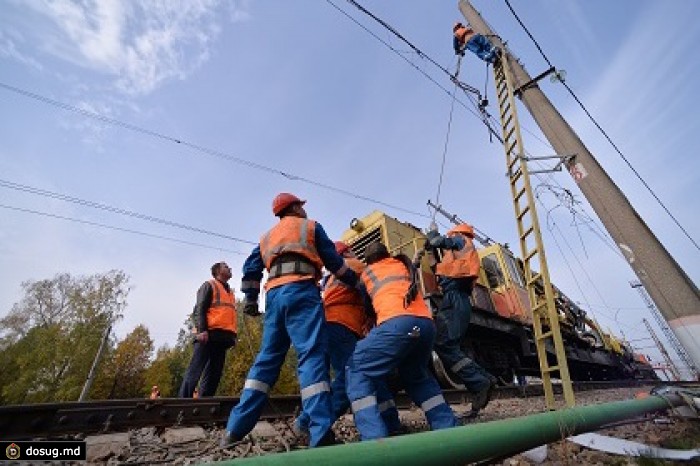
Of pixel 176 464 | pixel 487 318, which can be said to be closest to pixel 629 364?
pixel 487 318

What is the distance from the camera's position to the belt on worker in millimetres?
2846

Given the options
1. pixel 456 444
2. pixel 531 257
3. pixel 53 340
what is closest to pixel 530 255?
pixel 531 257

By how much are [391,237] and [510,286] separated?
337 centimetres

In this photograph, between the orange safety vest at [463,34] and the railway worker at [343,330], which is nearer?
the railway worker at [343,330]

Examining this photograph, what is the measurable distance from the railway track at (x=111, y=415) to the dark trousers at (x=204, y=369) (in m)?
1.08

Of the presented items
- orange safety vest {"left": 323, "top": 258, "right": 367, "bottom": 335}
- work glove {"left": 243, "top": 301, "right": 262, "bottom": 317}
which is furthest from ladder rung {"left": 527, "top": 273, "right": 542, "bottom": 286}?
work glove {"left": 243, "top": 301, "right": 262, "bottom": 317}

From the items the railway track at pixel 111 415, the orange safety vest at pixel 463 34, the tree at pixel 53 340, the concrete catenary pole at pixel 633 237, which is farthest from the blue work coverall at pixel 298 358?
the tree at pixel 53 340

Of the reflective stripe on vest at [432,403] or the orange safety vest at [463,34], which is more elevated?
the orange safety vest at [463,34]

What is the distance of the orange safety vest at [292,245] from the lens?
9.32 feet

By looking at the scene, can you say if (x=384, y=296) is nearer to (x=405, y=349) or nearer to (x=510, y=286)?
(x=405, y=349)

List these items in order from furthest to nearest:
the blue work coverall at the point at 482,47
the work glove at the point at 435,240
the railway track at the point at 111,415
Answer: the blue work coverall at the point at 482,47, the work glove at the point at 435,240, the railway track at the point at 111,415

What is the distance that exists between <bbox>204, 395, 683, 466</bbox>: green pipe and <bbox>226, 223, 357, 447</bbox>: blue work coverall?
1126mm

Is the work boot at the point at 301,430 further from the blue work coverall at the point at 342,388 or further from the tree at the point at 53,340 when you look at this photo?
the tree at the point at 53,340

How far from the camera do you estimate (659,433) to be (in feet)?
10.2
